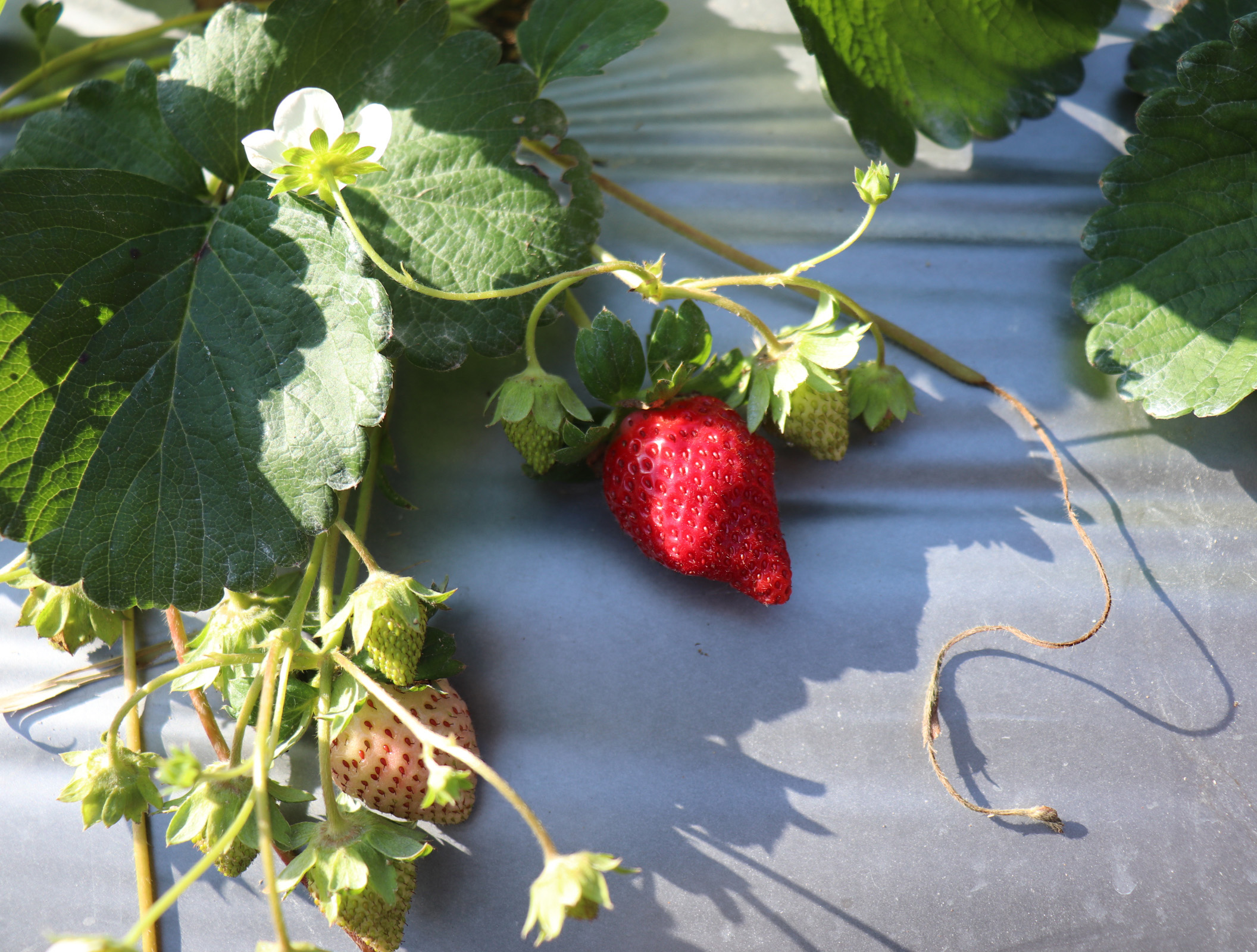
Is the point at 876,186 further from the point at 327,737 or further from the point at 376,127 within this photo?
the point at 327,737

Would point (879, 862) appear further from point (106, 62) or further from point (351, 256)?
point (106, 62)

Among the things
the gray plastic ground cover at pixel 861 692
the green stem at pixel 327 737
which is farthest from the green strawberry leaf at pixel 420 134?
the green stem at pixel 327 737

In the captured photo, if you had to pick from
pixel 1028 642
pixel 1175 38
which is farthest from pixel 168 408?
pixel 1175 38

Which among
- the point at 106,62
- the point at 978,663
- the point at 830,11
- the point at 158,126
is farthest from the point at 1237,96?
the point at 106,62

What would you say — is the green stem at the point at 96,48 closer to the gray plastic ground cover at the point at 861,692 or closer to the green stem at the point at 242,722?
the gray plastic ground cover at the point at 861,692

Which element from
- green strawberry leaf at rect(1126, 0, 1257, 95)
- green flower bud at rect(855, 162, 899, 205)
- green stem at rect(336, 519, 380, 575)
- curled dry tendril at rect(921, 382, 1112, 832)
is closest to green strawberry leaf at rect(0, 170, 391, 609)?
green stem at rect(336, 519, 380, 575)

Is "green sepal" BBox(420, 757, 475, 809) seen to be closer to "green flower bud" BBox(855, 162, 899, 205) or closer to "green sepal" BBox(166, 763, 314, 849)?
"green sepal" BBox(166, 763, 314, 849)
